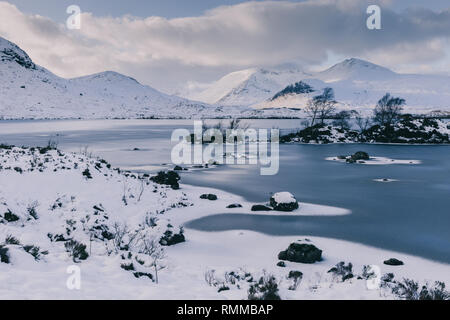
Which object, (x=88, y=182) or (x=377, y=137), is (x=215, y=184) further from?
(x=377, y=137)

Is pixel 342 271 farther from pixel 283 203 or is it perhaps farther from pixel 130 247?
pixel 283 203

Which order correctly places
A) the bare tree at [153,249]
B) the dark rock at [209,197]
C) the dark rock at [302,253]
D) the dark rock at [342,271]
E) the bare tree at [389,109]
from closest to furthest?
the dark rock at [342,271], the bare tree at [153,249], the dark rock at [302,253], the dark rock at [209,197], the bare tree at [389,109]

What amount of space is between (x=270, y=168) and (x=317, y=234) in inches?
855

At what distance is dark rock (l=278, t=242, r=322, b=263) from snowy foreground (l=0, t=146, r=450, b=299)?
25 cm

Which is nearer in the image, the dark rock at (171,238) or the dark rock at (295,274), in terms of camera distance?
the dark rock at (295,274)

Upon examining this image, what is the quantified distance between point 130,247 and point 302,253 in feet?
19.9

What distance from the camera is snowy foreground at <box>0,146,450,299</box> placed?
816 cm

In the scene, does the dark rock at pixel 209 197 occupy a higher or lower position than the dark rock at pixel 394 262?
higher

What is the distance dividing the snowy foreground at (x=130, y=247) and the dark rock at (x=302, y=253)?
0.82ft

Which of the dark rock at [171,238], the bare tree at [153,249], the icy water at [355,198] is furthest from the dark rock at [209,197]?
the bare tree at [153,249]

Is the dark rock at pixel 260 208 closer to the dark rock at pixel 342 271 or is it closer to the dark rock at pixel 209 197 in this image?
the dark rock at pixel 209 197

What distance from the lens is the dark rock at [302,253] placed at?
12.1 m

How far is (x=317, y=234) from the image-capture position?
15.1 metres
